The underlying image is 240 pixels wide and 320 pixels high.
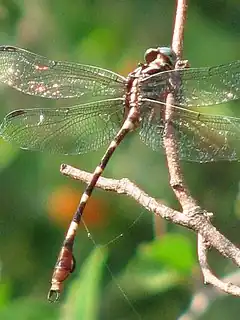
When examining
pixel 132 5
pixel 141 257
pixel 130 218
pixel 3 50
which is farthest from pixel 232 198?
pixel 3 50

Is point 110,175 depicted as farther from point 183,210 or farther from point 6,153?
point 183,210

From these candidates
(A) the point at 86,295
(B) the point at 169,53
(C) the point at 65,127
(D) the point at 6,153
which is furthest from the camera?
(D) the point at 6,153

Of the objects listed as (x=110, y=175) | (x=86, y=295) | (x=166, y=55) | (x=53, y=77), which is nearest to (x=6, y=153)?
(x=110, y=175)

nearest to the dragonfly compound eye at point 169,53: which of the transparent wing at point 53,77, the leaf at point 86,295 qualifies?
the transparent wing at point 53,77

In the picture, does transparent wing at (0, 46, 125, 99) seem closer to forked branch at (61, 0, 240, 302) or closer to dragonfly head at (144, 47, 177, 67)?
dragonfly head at (144, 47, 177, 67)

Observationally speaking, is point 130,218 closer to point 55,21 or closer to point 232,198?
point 232,198
